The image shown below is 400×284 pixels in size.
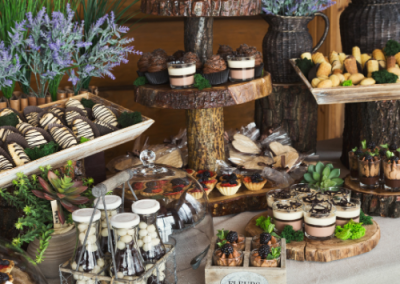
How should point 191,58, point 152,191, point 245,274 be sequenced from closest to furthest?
point 245,274, point 152,191, point 191,58

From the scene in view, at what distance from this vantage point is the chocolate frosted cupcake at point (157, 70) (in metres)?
1.54

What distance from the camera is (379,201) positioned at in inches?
59.4

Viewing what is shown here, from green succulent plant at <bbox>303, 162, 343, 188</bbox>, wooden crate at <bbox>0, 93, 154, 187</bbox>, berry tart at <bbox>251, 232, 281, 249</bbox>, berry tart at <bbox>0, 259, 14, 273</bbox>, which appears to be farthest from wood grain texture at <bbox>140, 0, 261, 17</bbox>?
berry tart at <bbox>0, 259, 14, 273</bbox>

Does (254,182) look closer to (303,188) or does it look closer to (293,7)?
(303,188)

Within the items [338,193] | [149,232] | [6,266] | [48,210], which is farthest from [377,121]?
[6,266]

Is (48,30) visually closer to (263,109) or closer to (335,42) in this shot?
(263,109)

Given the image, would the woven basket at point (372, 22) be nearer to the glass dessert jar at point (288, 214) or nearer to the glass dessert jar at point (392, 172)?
the glass dessert jar at point (392, 172)

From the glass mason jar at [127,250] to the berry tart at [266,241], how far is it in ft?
1.08

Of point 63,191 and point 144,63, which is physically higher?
point 144,63

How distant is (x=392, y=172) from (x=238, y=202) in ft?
1.68

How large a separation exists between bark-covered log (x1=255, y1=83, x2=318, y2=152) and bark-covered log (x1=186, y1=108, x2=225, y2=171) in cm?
41

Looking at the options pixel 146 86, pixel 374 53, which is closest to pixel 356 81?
pixel 374 53


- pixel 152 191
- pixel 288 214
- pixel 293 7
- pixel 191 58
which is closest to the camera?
pixel 152 191

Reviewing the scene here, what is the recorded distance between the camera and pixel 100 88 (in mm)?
2412
